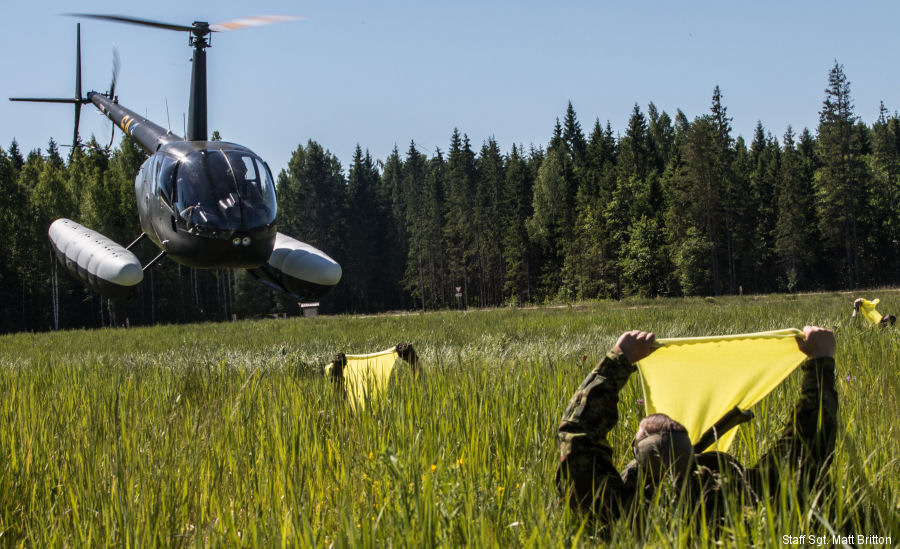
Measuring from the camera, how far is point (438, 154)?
104 metres

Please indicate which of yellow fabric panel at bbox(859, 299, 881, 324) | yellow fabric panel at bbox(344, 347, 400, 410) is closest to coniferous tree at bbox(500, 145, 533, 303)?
yellow fabric panel at bbox(859, 299, 881, 324)

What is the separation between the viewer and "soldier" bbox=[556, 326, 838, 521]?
2.46m

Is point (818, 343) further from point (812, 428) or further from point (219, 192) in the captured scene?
point (219, 192)

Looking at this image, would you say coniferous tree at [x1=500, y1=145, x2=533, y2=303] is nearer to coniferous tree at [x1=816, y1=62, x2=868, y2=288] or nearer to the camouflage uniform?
coniferous tree at [x1=816, y1=62, x2=868, y2=288]

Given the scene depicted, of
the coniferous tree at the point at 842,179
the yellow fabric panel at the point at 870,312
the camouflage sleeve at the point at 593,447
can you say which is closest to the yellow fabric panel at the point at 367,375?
the camouflage sleeve at the point at 593,447

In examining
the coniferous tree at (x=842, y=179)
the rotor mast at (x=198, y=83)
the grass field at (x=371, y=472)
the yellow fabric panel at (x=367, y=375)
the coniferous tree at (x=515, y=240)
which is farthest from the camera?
the coniferous tree at (x=515, y=240)

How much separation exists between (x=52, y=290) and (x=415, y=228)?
44901mm

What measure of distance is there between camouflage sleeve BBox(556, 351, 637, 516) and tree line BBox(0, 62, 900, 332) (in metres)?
51.2

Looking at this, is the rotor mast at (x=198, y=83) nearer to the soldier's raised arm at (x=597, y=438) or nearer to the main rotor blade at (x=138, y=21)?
the main rotor blade at (x=138, y=21)

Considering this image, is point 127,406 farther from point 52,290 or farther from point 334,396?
point 52,290

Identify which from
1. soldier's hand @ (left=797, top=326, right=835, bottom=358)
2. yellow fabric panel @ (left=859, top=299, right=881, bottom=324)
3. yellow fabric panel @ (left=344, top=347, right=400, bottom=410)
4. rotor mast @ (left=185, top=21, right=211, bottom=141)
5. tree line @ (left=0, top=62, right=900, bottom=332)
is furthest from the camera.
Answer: tree line @ (left=0, top=62, right=900, bottom=332)

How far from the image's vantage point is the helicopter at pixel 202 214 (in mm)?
11039

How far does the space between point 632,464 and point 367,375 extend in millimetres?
2694

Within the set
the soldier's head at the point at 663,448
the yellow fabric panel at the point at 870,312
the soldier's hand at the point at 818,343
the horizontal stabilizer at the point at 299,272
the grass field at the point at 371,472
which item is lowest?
the grass field at the point at 371,472
